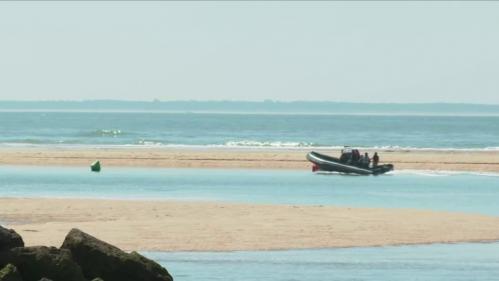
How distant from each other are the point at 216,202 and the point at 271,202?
5.85 ft

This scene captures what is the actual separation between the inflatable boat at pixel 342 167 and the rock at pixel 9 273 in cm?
4489

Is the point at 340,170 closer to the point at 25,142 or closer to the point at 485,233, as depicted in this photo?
the point at 485,233

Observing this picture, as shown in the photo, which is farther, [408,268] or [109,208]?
[109,208]

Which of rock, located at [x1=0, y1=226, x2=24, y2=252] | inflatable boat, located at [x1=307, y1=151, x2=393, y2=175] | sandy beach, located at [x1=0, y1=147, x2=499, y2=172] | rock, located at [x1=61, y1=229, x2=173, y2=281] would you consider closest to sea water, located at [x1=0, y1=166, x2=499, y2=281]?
inflatable boat, located at [x1=307, y1=151, x2=393, y2=175]

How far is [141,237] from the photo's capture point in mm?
32875

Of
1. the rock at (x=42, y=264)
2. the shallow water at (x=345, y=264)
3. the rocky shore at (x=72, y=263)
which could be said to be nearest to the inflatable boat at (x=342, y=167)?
the shallow water at (x=345, y=264)

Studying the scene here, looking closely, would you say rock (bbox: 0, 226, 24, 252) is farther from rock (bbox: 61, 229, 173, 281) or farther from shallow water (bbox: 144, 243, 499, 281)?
shallow water (bbox: 144, 243, 499, 281)

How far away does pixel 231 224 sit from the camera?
36.3 metres

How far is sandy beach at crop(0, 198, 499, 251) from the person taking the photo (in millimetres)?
32594

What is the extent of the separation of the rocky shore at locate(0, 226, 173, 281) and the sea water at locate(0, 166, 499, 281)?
487 centimetres

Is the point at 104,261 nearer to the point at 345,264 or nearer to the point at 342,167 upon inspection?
the point at 345,264

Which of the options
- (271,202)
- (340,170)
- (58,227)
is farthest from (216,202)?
(340,170)

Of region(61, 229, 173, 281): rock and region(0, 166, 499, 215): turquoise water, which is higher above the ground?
region(61, 229, 173, 281): rock

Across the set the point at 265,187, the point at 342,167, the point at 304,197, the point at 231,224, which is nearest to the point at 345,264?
the point at 231,224
